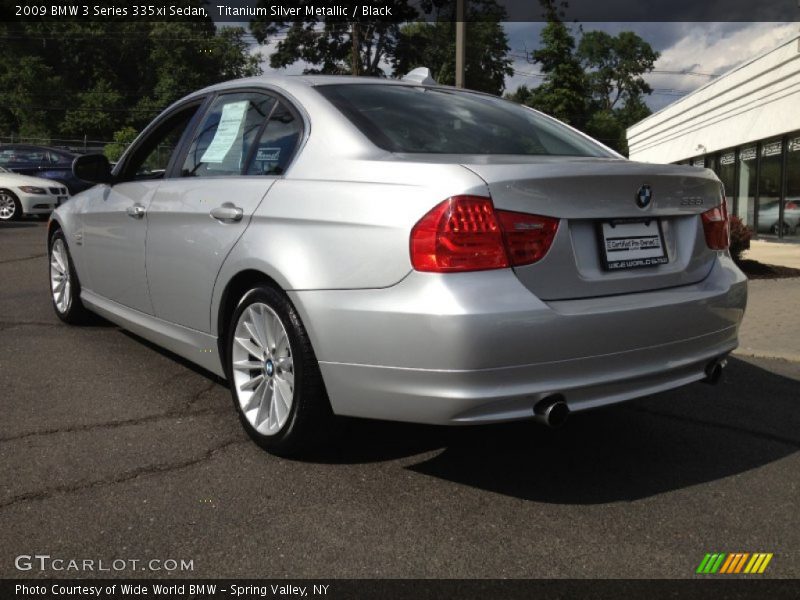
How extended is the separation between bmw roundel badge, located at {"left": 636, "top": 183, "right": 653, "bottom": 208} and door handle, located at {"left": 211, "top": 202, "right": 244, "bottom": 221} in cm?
169

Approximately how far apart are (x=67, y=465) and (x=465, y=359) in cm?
178

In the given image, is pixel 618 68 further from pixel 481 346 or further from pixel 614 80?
pixel 481 346

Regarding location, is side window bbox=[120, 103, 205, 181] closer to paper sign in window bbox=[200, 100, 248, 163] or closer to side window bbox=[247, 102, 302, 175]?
paper sign in window bbox=[200, 100, 248, 163]

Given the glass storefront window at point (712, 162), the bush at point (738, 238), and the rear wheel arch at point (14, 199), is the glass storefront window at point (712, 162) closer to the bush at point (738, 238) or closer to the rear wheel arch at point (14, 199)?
the bush at point (738, 238)

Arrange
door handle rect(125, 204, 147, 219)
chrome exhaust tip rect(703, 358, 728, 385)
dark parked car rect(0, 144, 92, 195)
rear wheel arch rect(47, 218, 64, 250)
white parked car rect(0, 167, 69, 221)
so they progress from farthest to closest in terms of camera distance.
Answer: dark parked car rect(0, 144, 92, 195)
white parked car rect(0, 167, 69, 221)
rear wheel arch rect(47, 218, 64, 250)
door handle rect(125, 204, 147, 219)
chrome exhaust tip rect(703, 358, 728, 385)

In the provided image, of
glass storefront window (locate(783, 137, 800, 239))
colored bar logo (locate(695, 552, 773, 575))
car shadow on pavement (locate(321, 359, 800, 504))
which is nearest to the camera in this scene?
colored bar logo (locate(695, 552, 773, 575))

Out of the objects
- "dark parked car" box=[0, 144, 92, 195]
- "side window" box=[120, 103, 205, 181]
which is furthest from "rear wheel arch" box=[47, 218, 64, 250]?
"dark parked car" box=[0, 144, 92, 195]

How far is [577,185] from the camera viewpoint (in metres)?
3.07

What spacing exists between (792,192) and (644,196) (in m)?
16.4

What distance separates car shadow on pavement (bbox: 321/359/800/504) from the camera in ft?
11.1

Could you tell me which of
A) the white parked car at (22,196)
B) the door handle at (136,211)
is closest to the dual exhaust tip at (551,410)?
the door handle at (136,211)

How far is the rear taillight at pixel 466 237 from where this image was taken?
2.88 m

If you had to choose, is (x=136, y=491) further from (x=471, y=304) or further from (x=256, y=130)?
(x=256, y=130)

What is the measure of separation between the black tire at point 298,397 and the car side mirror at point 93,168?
2155 mm
